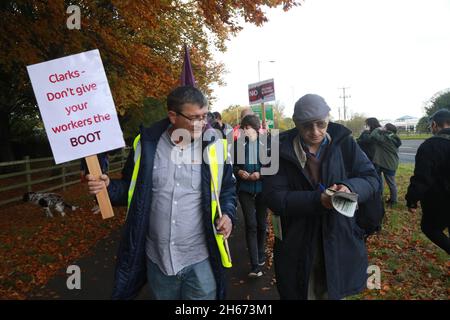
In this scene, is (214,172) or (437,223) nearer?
(214,172)

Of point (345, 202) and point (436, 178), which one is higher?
point (345, 202)

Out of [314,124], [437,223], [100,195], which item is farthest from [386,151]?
[100,195]

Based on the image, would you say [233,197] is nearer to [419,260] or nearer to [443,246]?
[443,246]

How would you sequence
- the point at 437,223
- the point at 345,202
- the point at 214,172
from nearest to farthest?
the point at 345,202 < the point at 214,172 < the point at 437,223

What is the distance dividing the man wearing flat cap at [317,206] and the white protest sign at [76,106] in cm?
123

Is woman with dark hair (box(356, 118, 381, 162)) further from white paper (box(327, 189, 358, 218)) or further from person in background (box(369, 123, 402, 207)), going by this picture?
white paper (box(327, 189, 358, 218))

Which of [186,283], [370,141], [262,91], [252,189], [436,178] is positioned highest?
[262,91]

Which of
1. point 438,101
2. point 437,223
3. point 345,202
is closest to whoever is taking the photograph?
point 345,202

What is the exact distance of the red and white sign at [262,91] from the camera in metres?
11.5

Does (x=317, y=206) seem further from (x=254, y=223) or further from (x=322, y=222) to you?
(x=254, y=223)

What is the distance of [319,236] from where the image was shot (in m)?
2.49

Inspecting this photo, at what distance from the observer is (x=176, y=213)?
2518 mm

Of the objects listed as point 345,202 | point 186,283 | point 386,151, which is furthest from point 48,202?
point 345,202

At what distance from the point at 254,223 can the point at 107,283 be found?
6.72 feet
